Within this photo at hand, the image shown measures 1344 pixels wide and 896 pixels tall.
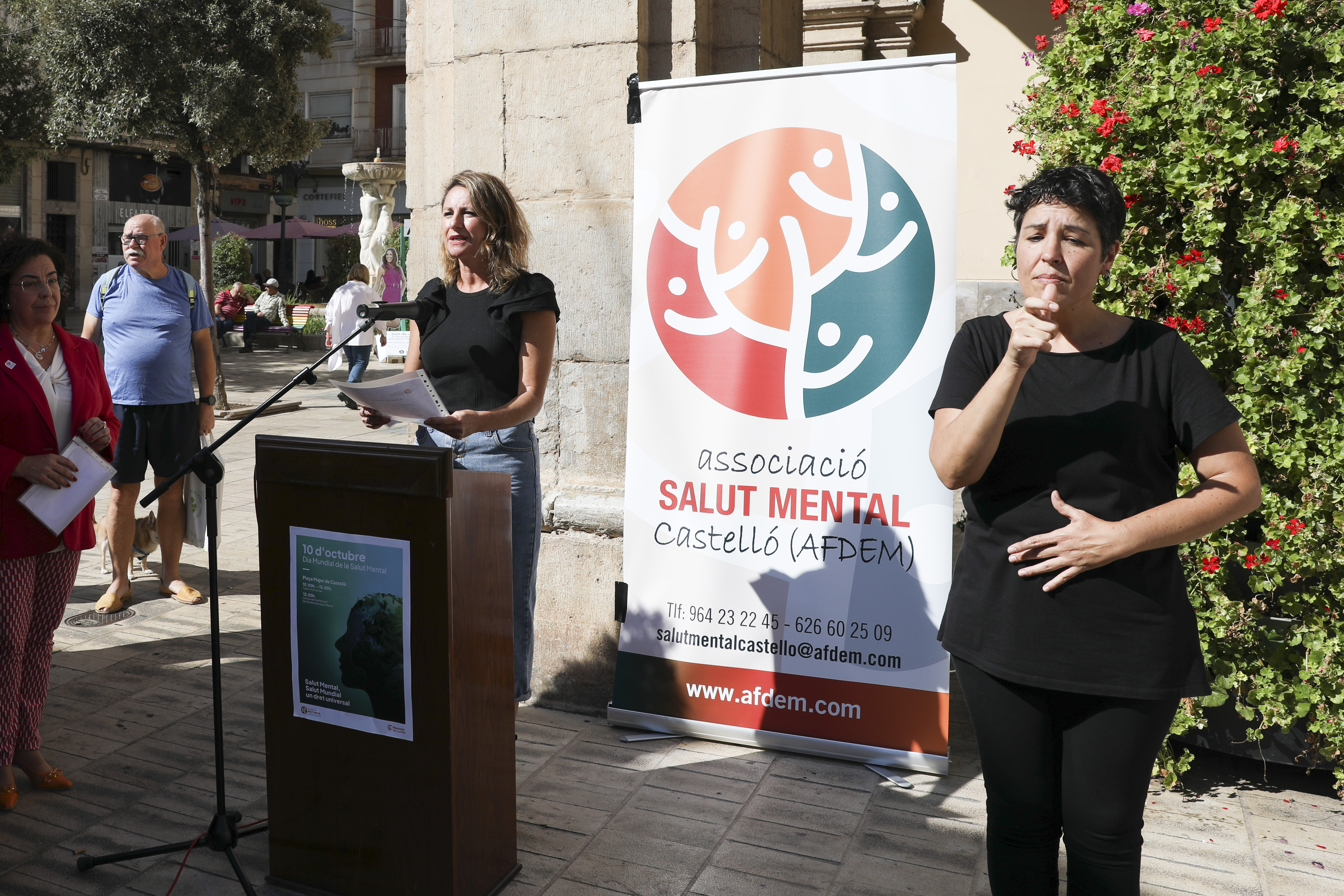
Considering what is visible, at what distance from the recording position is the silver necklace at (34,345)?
3.42 metres

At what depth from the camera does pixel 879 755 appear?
353 cm

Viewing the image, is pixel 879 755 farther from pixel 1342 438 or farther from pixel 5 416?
pixel 5 416

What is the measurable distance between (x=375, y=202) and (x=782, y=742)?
1696 centimetres

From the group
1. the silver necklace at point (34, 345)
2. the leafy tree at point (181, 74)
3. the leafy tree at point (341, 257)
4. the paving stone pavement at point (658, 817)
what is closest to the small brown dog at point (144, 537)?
the paving stone pavement at point (658, 817)

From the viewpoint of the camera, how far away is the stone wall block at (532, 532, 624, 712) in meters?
4.08

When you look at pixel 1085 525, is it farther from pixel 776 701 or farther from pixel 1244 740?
pixel 1244 740

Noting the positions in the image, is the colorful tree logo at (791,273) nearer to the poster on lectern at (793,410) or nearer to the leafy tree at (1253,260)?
the poster on lectern at (793,410)

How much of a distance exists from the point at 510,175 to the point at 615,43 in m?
0.66

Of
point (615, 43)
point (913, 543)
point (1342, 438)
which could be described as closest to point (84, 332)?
point (615, 43)

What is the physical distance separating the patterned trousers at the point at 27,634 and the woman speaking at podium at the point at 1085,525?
2.92m

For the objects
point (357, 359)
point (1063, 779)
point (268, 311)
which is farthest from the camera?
point (268, 311)

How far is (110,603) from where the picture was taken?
524 cm

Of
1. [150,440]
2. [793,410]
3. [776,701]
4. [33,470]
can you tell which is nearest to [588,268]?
[793,410]

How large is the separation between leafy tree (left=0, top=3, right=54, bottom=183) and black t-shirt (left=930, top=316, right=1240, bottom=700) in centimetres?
1814
